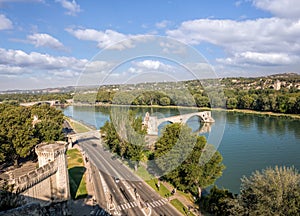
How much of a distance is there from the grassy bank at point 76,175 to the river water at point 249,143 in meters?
4.68

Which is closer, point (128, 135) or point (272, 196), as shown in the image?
point (272, 196)

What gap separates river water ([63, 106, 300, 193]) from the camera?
23.4 m

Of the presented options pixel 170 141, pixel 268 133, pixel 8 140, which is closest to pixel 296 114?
pixel 268 133

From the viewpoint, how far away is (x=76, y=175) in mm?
21812

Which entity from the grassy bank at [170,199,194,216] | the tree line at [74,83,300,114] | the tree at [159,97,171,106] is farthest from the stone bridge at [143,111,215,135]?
the grassy bank at [170,199,194,216]

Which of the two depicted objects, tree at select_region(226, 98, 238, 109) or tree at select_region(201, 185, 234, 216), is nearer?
tree at select_region(201, 185, 234, 216)

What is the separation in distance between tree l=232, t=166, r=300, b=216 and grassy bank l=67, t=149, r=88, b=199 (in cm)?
1086

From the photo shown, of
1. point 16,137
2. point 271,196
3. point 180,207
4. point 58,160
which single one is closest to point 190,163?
point 180,207

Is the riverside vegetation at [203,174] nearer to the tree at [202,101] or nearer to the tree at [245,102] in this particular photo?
the tree at [202,101]

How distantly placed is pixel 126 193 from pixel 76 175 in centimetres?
606

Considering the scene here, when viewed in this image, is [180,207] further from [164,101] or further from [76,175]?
[164,101]

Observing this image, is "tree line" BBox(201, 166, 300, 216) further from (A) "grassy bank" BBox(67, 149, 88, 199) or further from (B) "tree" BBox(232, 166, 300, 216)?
(A) "grassy bank" BBox(67, 149, 88, 199)

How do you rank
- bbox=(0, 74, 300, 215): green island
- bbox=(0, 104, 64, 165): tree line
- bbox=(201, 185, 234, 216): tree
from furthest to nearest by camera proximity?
bbox=(0, 104, 64, 165): tree line → bbox=(201, 185, 234, 216): tree → bbox=(0, 74, 300, 215): green island

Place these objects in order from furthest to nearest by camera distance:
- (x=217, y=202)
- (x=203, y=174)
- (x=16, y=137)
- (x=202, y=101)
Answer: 1. (x=202, y=101)
2. (x=16, y=137)
3. (x=203, y=174)
4. (x=217, y=202)
